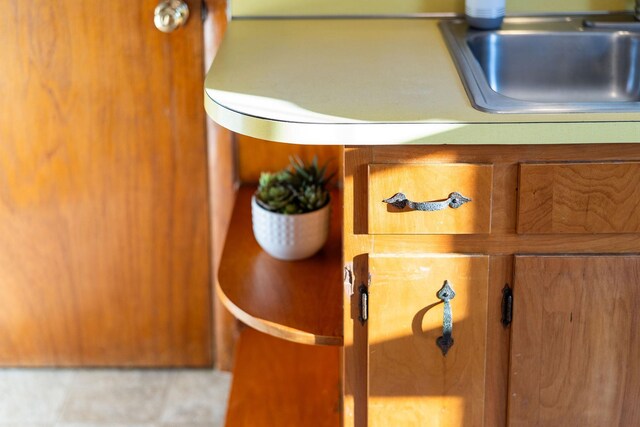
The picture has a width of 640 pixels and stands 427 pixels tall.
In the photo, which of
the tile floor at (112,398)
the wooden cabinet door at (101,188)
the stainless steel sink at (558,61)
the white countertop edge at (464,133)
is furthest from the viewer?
→ the tile floor at (112,398)

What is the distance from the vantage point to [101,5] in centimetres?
224

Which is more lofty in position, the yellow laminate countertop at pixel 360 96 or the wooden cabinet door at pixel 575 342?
the yellow laminate countertop at pixel 360 96

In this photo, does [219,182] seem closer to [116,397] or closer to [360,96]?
[116,397]

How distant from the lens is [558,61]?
6.61 feet

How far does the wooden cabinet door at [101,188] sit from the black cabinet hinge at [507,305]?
0.97m

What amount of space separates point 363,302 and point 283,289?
1.03ft

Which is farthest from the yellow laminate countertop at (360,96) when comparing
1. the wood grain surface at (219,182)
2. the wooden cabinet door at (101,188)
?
the wooden cabinet door at (101,188)

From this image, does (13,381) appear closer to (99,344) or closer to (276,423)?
(99,344)

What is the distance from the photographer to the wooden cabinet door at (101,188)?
228 cm

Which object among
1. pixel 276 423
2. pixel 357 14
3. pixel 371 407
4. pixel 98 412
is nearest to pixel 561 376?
pixel 371 407

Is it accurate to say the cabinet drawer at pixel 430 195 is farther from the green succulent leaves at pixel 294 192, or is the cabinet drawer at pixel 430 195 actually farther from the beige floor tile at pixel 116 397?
the beige floor tile at pixel 116 397

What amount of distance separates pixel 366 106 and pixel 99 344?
1292 millimetres

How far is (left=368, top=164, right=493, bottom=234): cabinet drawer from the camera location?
155cm

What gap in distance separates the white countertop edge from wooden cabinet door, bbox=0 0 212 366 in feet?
2.80
